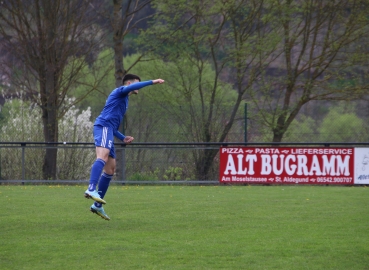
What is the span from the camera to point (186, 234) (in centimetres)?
763

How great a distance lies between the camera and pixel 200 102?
71.4 feet

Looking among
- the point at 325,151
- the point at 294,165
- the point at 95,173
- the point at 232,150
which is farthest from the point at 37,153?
the point at 95,173

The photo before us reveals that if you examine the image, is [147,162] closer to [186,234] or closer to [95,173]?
[95,173]

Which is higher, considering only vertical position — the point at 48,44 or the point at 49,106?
the point at 48,44

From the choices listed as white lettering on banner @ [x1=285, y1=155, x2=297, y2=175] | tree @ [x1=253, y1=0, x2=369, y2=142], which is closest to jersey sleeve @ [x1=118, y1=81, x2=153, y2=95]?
white lettering on banner @ [x1=285, y1=155, x2=297, y2=175]

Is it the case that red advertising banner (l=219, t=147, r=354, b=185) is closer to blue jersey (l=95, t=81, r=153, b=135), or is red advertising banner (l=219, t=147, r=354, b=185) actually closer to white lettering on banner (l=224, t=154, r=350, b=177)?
white lettering on banner (l=224, t=154, r=350, b=177)

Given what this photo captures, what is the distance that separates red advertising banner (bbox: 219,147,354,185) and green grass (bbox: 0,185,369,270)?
17.7 ft

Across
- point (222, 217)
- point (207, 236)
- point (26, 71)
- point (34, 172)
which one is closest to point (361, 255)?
point (207, 236)

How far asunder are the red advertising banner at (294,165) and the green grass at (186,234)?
17.7ft

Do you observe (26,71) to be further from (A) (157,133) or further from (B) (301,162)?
(B) (301,162)

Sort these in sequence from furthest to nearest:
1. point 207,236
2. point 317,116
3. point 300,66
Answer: point 317,116
point 300,66
point 207,236

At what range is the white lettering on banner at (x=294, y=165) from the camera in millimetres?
17609

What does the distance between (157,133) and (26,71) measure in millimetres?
6262

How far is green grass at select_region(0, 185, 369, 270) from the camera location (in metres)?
6.00
